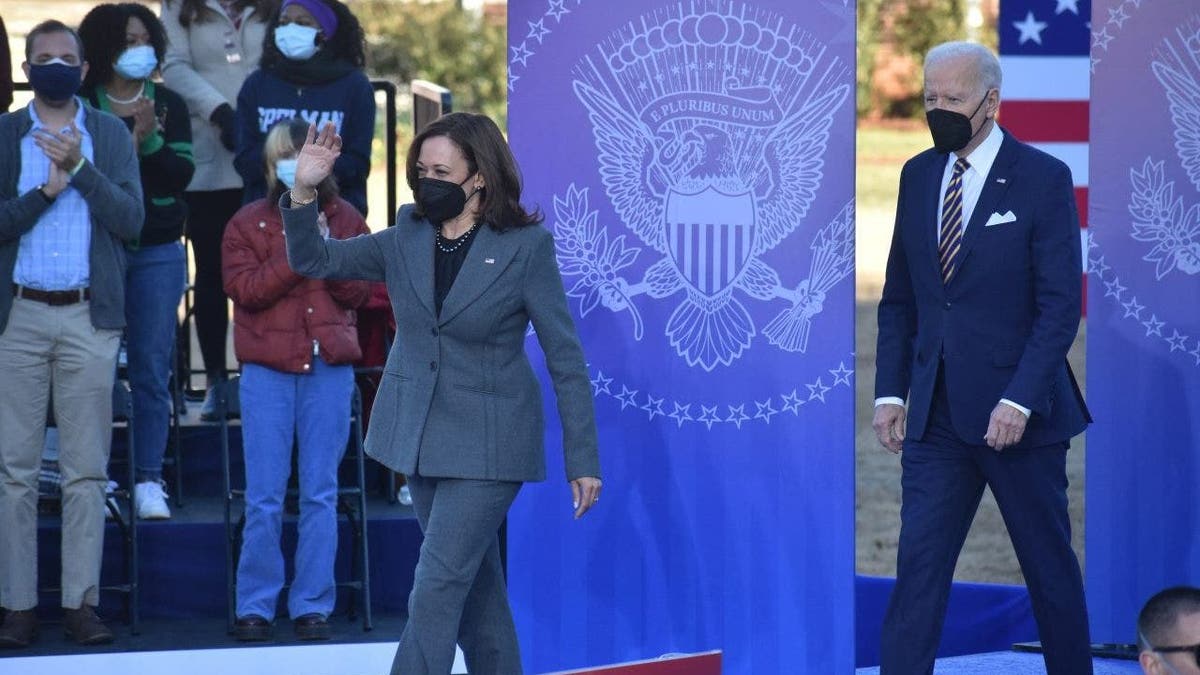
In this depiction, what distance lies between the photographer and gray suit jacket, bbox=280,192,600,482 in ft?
16.7

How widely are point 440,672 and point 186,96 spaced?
12.4 ft

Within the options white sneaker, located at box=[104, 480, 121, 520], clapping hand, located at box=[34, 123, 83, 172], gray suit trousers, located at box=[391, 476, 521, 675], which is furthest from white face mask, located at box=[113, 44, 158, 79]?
gray suit trousers, located at box=[391, 476, 521, 675]

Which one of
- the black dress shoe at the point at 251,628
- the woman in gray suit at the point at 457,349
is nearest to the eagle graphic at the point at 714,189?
the woman in gray suit at the point at 457,349

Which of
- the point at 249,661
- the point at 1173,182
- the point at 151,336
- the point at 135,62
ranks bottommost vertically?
the point at 249,661

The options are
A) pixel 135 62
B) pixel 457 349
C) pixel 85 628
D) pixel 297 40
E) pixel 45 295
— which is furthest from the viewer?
pixel 297 40

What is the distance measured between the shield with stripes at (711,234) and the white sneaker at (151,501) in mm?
2370

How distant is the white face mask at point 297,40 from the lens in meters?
7.22

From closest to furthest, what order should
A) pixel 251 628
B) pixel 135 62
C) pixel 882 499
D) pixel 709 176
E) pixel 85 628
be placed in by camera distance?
1. pixel 709 176
2. pixel 85 628
3. pixel 251 628
4. pixel 135 62
5. pixel 882 499

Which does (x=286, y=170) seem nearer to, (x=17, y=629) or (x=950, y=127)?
(x=17, y=629)

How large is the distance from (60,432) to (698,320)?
214 cm

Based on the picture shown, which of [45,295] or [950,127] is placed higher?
[950,127]

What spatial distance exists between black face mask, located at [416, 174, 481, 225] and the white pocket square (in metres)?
1.39

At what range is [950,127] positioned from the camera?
5301 millimetres

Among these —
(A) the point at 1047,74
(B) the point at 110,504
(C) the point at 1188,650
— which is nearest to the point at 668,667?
(C) the point at 1188,650
